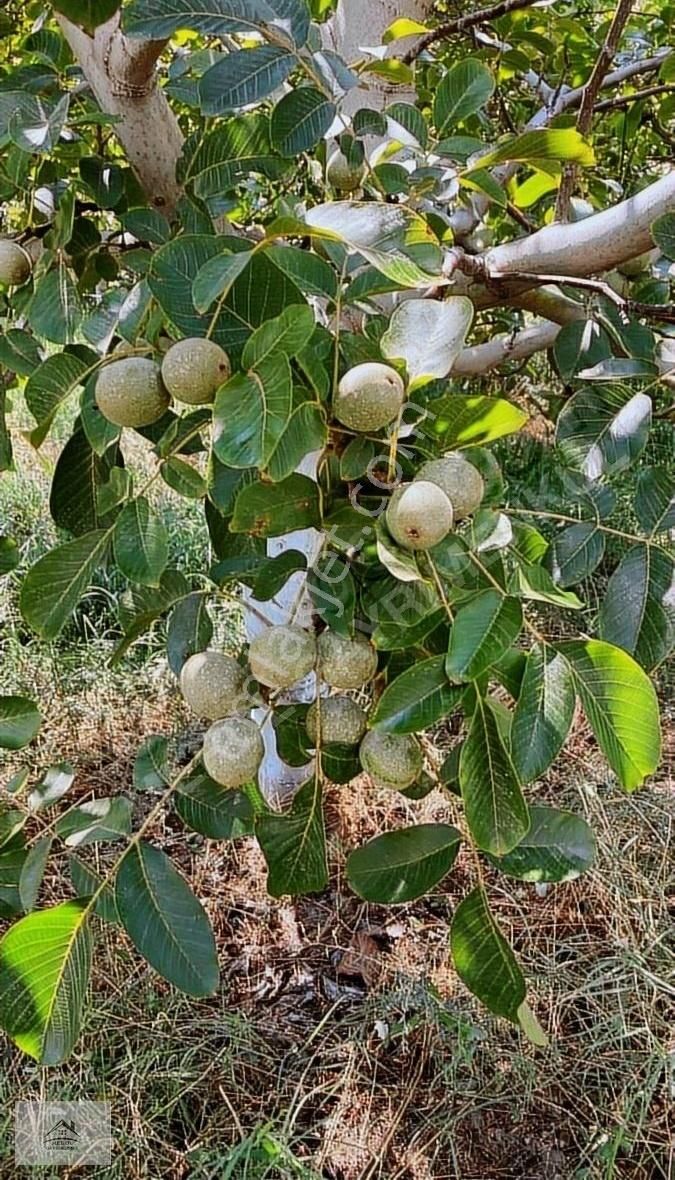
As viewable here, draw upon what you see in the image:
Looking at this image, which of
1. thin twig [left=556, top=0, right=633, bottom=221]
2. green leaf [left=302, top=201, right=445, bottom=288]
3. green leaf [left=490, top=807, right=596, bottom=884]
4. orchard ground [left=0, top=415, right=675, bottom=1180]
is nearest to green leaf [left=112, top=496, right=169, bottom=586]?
green leaf [left=302, top=201, right=445, bottom=288]

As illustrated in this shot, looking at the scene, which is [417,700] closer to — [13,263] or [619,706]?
[619,706]

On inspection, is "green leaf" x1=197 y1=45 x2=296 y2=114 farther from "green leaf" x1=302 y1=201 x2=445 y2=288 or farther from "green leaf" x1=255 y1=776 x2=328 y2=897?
"green leaf" x1=255 y1=776 x2=328 y2=897

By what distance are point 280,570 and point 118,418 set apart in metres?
0.14

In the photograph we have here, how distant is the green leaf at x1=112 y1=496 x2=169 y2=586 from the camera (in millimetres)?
593

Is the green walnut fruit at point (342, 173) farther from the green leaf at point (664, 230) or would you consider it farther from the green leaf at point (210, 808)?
the green leaf at point (210, 808)

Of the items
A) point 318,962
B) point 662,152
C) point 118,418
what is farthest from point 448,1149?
point 662,152

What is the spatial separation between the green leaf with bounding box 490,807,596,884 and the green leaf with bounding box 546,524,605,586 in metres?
0.21

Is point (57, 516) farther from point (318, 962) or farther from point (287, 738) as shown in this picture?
point (318, 962)

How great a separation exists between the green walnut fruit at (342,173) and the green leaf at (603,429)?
27 centimetres

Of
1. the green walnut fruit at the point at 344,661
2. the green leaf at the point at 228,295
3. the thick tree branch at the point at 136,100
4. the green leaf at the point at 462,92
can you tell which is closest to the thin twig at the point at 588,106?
the green leaf at the point at 462,92

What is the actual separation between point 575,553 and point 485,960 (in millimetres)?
346

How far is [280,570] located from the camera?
23.8 inches

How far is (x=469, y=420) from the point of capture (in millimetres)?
565

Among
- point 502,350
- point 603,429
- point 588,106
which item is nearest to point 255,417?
point 603,429
